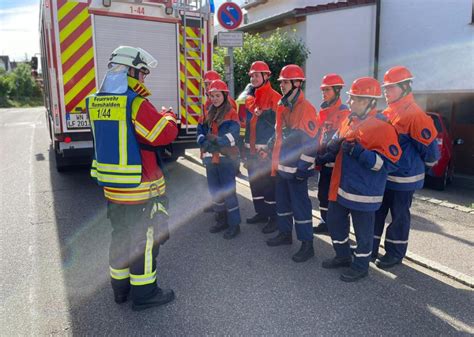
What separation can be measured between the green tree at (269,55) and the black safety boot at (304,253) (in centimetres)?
643

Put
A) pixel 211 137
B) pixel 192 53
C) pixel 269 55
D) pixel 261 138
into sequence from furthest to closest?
pixel 269 55
pixel 192 53
pixel 261 138
pixel 211 137

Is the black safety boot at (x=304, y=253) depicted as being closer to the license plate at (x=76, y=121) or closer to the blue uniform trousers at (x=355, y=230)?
the blue uniform trousers at (x=355, y=230)

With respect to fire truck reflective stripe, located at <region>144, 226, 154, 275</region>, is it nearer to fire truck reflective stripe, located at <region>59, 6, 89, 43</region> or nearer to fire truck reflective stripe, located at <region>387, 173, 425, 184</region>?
fire truck reflective stripe, located at <region>387, 173, 425, 184</region>

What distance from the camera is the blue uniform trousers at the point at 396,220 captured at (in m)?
3.66

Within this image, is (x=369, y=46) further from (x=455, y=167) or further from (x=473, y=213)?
(x=473, y=213)

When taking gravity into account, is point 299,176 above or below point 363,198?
above

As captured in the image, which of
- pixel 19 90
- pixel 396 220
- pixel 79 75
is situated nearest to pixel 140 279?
pixel 396 220

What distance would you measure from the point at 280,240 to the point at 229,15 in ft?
14.0

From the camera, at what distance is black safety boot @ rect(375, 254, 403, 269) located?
3.76 metres

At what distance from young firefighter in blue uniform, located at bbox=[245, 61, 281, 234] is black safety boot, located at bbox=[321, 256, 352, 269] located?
3.50ft

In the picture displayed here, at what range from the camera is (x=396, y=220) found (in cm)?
370

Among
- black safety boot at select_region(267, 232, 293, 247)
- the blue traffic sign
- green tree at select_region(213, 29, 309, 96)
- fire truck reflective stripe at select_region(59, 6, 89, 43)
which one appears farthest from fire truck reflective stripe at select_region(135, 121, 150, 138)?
green tree at select_region(213, 29, 309, 96)

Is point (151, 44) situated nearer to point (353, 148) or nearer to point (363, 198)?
point (353, 148)

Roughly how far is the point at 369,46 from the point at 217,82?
7.43 meters
